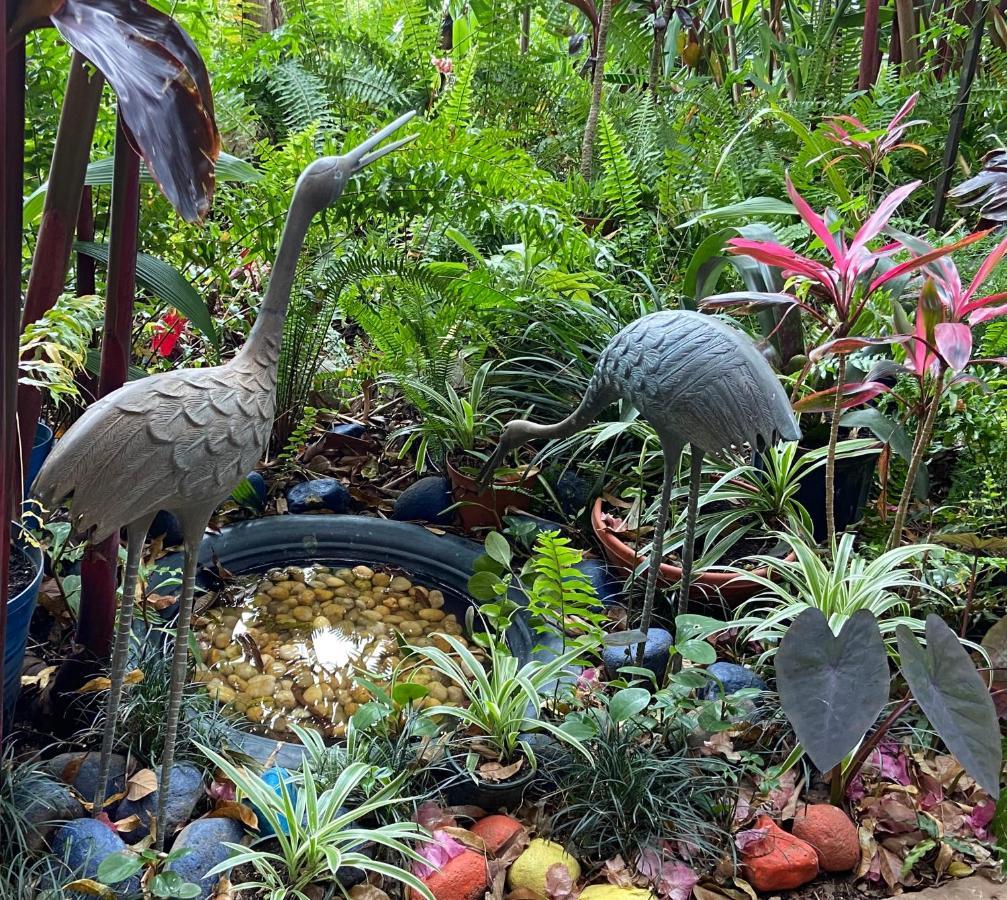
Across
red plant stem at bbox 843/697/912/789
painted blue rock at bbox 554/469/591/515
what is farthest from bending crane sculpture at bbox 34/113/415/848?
painted blue rock at bbox 554/469/591/515

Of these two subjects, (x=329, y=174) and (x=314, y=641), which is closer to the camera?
(x=329, y=174)

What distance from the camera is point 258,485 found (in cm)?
286

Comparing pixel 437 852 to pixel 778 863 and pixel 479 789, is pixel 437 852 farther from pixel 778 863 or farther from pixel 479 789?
pixel 778 863

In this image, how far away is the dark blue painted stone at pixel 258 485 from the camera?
9.28 ft

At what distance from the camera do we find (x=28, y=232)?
7.47 feet

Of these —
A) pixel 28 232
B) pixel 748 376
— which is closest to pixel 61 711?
pixel 28 232

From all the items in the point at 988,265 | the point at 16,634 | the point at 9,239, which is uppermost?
the point at 9,239

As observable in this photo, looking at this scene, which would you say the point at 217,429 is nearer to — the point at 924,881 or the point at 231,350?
the point at 924,881

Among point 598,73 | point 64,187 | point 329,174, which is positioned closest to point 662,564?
point 329,174

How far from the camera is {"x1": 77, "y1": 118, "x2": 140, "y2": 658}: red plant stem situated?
1.61 meters

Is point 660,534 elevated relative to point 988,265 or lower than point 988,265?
lower

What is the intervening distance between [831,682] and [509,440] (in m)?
1.20

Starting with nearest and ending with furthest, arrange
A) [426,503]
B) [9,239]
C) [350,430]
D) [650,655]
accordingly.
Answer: [9,239], [650,655], [426,503], [350,430]

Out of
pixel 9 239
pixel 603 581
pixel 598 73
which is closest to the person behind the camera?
pixel 9 239
